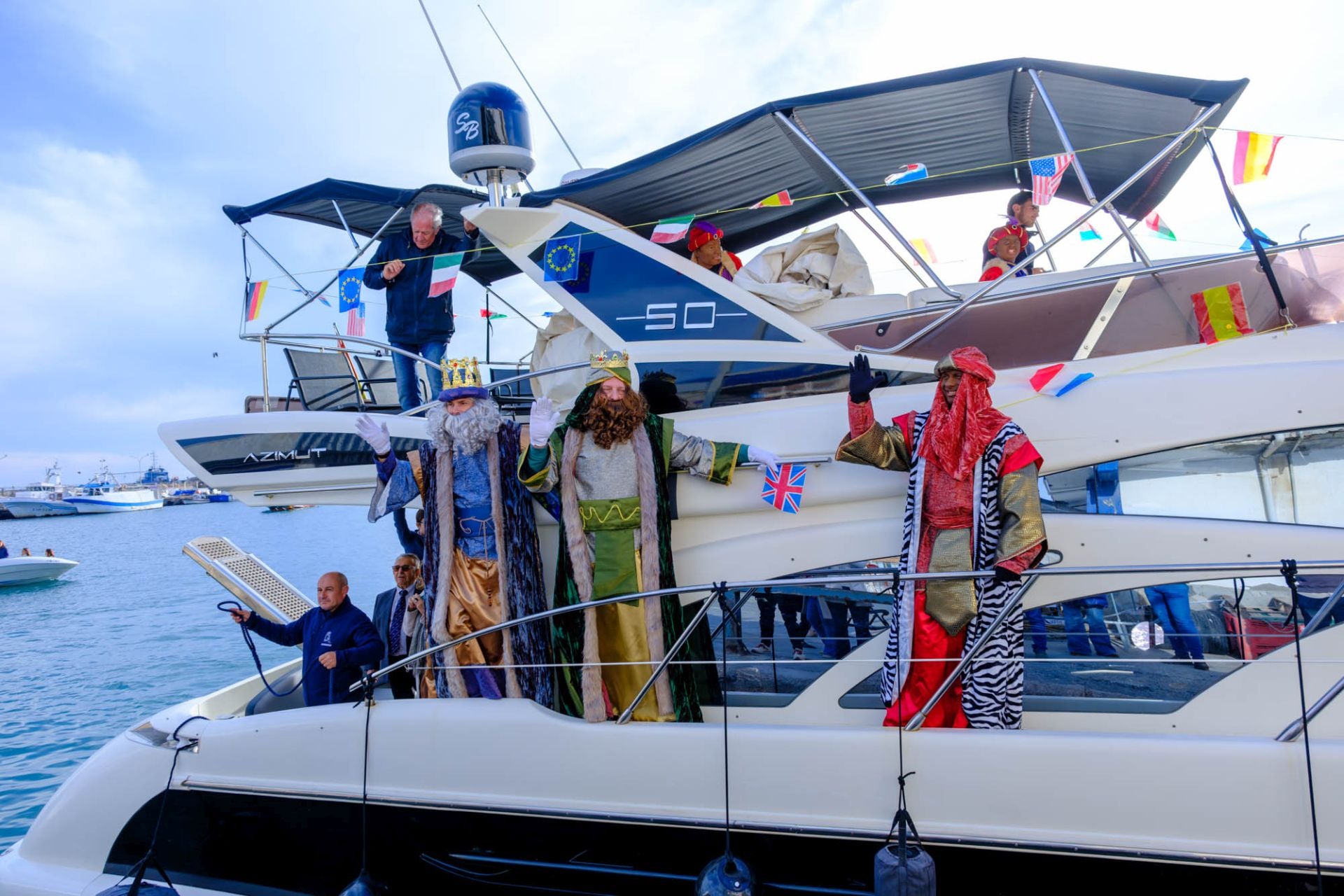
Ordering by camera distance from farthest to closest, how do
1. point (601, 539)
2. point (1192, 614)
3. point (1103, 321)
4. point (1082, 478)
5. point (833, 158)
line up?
point (833, 158) < point (1103, 321) < point (601, 539) < point (1082, 478) < point (1192, 614)

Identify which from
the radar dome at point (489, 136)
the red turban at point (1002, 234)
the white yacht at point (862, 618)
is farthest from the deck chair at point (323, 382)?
the red turban at point (1002, 234)

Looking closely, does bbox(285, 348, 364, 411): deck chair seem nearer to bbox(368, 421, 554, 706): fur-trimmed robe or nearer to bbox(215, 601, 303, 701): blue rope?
bbox(215, 601, 303, 701): blue rope

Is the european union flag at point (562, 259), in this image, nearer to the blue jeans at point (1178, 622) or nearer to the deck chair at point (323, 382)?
the deck chair at point (323, 382)

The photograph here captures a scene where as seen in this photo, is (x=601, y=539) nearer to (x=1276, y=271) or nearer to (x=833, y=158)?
(x=833, y=158)

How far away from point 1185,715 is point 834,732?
1321 mm

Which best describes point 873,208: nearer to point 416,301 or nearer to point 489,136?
point 489,136

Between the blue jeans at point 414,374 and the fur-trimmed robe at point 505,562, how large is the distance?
55.0 inches

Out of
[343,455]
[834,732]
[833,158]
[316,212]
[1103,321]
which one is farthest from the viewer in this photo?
[316,212]

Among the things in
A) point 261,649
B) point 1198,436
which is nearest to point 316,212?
point 1198,436

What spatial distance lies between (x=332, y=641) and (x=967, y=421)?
3.03 meters

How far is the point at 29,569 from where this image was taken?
1992cm

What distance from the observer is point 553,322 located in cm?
471

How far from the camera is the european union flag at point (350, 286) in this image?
4969 mm

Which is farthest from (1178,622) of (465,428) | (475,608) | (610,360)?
(465,428)
